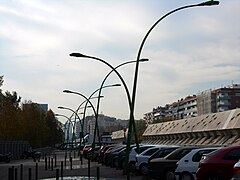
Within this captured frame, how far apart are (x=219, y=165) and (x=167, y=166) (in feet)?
14.6

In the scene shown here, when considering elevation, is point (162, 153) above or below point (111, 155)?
above

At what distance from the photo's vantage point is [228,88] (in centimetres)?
17038

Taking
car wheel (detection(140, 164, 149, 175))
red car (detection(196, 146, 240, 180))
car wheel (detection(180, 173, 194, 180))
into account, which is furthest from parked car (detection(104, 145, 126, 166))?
red car (detection(196, 146, 240, 180))

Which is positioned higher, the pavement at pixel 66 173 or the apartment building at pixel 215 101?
the apartment building at pixel 215 101

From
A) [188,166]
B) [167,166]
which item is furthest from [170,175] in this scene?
[188,166]

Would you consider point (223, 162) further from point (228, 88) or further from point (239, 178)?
point (228, 88)

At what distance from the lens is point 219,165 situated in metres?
17.9

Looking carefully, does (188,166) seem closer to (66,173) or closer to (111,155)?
(66,173)

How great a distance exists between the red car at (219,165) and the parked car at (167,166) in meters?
3.75

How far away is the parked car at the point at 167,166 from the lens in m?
21.9

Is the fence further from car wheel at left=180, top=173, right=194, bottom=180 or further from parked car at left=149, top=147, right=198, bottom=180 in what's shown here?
Answer: car wheel at left=180, top=173, right=194, bottom=180

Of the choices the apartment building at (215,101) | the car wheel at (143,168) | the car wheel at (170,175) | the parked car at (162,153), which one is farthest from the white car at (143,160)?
the apartment building at (215,101)

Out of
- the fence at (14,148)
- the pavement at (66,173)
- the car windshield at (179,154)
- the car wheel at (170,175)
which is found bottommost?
the pavement at (66,173)

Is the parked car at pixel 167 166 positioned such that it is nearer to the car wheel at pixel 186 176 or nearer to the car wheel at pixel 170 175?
the car wheel at pixel 170 175
